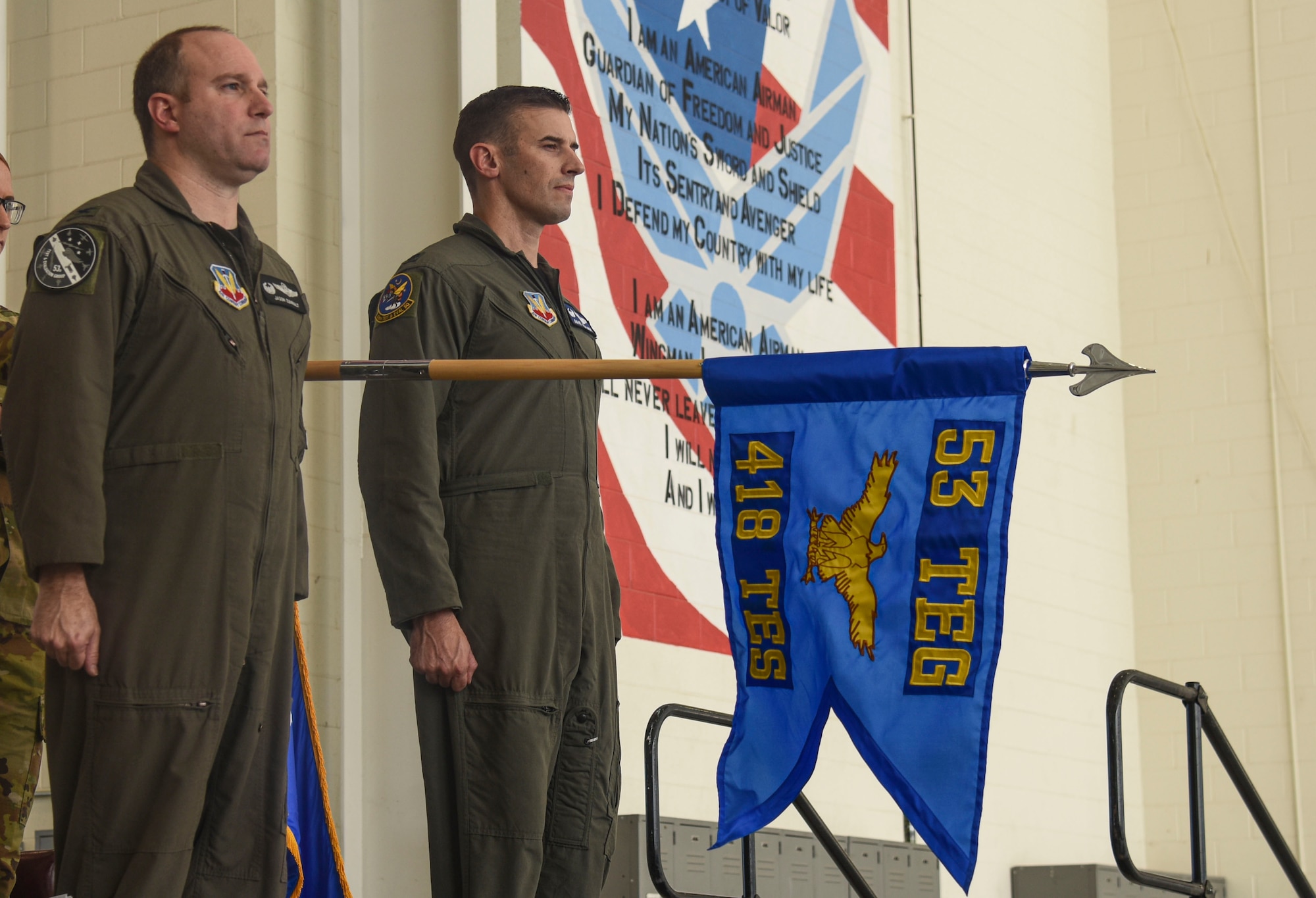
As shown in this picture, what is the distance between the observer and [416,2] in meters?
4.70

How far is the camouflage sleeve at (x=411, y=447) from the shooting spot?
261 cm

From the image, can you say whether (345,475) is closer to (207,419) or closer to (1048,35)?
(207,419)

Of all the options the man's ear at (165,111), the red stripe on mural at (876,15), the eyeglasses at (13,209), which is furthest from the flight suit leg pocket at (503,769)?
the red stripe on mural at (876,15)

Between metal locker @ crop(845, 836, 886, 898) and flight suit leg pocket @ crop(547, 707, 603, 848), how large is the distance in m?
3.05

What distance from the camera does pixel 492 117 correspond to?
2.99m

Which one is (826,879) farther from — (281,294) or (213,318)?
(213,318)

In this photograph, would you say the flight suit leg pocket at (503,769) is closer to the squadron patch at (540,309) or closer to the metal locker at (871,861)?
the squadron patch at (540,309)

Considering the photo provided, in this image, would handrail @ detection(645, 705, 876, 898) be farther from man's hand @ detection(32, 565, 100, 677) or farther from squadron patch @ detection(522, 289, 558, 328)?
man's hand @ detection(32, 565, 100, 677)

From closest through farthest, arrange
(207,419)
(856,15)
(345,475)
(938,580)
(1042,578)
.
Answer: (207,419) < (938,580) < (345,475) < (856,15) < (1042,578)

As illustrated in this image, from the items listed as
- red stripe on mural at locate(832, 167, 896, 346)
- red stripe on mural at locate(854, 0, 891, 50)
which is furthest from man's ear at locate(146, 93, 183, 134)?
red stripe on mural at locate(854, 0, 891, 50)

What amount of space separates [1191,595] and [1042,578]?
0.87 metres

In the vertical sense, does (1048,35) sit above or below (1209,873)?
above

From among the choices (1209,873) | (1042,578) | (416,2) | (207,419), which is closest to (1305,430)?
(1042,578)

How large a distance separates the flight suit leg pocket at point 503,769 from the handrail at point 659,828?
1.29 meters
